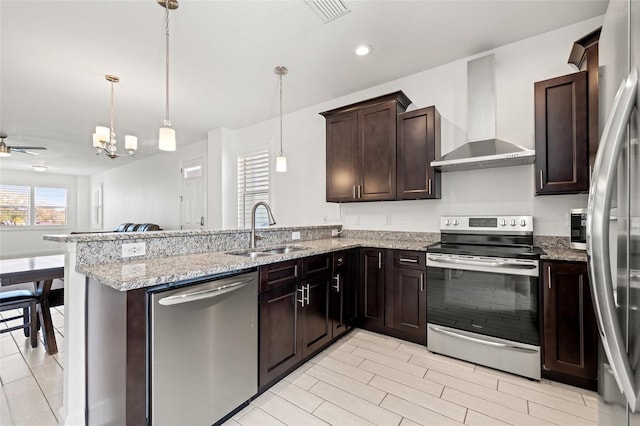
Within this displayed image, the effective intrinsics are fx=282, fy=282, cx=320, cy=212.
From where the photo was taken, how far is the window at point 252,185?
15.2 feet

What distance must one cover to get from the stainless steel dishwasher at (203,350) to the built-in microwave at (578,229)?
2.42 metres

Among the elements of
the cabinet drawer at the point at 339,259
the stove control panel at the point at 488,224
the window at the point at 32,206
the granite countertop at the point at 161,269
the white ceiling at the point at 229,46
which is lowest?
the cabinet drawer at the point at 339,259

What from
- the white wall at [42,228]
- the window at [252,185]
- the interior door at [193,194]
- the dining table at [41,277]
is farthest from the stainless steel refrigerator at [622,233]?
the white wall at [42,228]

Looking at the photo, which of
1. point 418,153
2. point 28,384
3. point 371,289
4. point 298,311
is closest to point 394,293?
point 371,289

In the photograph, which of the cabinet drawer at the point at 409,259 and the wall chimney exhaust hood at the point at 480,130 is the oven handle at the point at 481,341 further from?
the wall chimney exhaust hood at the point at 480,130

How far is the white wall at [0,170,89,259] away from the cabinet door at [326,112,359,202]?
8.63m

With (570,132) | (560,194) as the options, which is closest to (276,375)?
(560,194)

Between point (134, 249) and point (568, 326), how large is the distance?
9.73ft

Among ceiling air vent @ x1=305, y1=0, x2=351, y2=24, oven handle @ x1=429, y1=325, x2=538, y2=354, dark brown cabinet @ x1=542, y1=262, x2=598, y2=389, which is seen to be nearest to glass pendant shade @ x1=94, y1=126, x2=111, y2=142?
ceiling air vent @ x1=305, y1=0, x2=351, y2=24

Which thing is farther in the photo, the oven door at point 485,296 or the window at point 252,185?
the window at point 252,185

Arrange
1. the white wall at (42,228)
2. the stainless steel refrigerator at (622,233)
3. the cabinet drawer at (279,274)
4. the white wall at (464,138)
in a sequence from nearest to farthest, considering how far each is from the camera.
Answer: the stainless steel refrigerator at (622,233) → the cabinet drawer at (279,274) → the white wall at (464,138) → the white wall at (42,228)

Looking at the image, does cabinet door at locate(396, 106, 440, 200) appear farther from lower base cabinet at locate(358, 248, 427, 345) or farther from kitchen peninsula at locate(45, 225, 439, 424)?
kitchen peninsula at locate(45, 225, 439, 424)

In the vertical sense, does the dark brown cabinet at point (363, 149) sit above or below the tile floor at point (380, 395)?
above

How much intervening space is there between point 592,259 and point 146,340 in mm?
1665
